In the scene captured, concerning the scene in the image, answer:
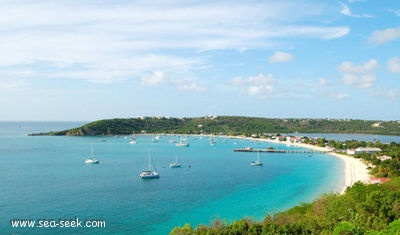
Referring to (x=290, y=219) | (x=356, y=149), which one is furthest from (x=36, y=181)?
(x=356, y=149)

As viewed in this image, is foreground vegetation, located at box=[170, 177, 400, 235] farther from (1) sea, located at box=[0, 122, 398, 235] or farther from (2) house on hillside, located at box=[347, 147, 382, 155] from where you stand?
(2) house on hillside, located at box=[347, 147, 382, 155]

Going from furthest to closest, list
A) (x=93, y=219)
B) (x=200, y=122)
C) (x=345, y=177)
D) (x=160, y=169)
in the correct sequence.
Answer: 1. (x=200, y=122)
2. (x=160, y=169)
3. (x=345, y=177)
4. (x=93, y=219)

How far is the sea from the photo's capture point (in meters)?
29.2

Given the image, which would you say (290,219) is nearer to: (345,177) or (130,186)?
(130,186)

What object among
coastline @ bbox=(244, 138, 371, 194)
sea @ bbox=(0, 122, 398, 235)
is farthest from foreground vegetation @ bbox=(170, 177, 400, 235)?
coastline @ bbox=(244, 138, 371, 194)

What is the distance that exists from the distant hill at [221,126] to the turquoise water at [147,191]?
8088 cm

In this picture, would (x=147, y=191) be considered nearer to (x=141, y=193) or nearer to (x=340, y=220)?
(x=141, y=193)

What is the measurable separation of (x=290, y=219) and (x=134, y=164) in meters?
44.4

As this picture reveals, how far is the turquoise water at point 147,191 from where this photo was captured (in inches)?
1200

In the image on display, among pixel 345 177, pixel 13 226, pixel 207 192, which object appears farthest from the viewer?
pixel 345 177

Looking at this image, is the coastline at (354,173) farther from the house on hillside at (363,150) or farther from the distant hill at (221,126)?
the distant hill at (221,126)

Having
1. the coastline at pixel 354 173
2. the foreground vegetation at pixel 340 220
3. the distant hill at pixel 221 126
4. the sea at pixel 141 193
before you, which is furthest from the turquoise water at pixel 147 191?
the distant hill at pixel 221 126

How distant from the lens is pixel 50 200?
35938 millimetres

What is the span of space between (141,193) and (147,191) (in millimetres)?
1225
